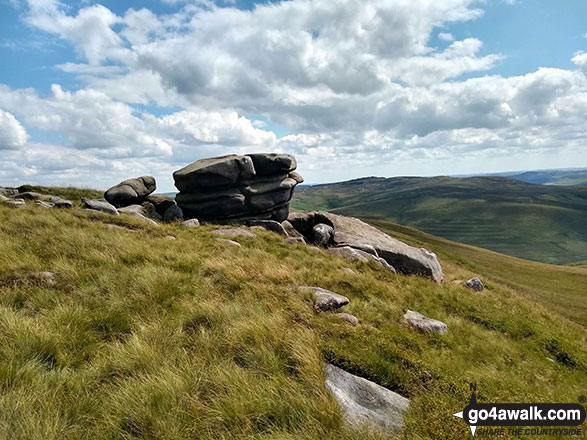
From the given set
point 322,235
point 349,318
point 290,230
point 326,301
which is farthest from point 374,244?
point 349,318

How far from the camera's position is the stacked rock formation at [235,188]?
111 feet

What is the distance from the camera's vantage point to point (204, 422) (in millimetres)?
4797

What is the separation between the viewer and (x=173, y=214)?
32.7 meters

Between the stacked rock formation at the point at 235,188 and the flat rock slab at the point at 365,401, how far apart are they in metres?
29.2

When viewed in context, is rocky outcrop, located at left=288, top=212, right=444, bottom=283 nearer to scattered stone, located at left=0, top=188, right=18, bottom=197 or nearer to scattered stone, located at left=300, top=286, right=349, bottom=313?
scattered stone, located at left=300, top=286, right=349, bottom=313

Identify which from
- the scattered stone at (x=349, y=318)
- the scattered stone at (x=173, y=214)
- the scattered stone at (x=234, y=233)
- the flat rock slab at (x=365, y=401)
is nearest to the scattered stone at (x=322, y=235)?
the scattered stone at (x=234, y=233)

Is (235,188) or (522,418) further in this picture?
(235,188)

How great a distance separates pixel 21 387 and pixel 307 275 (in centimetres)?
1105

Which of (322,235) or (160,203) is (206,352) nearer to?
(322,235)

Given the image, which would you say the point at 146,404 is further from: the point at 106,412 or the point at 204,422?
the point at 204,422

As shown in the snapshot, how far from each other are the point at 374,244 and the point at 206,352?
26.0m

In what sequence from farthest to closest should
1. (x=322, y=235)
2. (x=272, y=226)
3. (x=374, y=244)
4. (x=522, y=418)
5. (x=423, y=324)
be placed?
(x=272, y=226) → (x=322, y=235) → (x=374, y=244) → (x=423, y=324) → (x=522, y=418)

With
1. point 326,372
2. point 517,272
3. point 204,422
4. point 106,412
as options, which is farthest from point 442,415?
point 517,272

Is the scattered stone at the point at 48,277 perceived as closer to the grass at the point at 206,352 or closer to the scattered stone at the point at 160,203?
the grass at the point at 206,352
